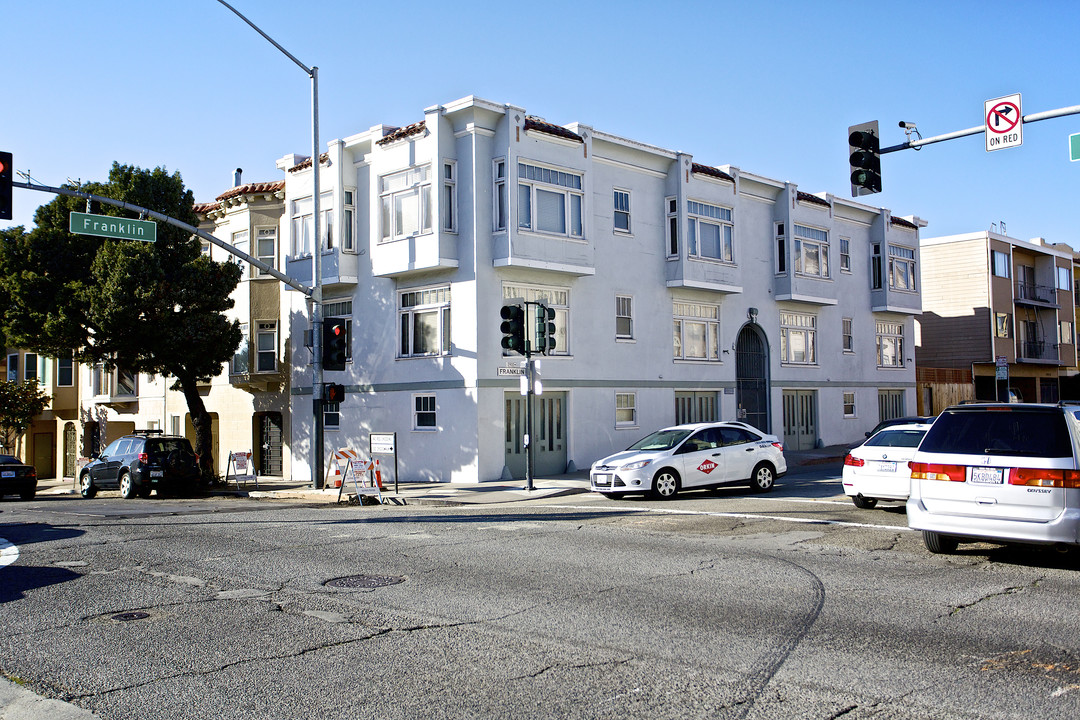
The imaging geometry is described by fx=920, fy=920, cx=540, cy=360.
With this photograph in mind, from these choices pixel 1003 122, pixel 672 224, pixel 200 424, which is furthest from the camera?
pixel 200 424

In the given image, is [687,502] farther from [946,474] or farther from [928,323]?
[928,323]

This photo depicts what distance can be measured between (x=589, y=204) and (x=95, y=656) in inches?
778

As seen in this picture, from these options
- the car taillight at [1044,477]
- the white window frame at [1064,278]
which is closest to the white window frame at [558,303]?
the car taillight at [1044,477]

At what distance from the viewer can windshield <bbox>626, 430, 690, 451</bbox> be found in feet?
60.5

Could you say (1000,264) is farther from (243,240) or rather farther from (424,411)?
(243,240)

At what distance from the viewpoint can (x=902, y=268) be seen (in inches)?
1478

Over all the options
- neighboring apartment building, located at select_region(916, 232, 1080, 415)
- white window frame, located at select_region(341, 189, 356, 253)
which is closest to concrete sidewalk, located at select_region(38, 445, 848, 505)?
white window frame, located at select_region(341, 189, 356, 253)

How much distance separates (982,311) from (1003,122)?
116 ft

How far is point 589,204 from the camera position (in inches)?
980

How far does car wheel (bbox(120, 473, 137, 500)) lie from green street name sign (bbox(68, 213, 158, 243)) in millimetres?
8479

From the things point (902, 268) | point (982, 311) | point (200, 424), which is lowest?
point (200, 424)

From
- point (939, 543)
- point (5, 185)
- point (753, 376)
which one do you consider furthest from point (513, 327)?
point (753, 376)

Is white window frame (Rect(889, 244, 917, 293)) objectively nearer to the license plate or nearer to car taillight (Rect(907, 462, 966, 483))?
car taillight (Rect(907, 462, 966, 483))

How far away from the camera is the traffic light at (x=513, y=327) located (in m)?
19.8
